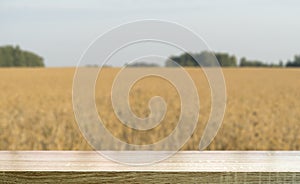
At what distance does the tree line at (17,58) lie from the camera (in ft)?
→ 108

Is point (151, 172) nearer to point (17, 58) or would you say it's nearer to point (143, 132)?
point (143, 132)

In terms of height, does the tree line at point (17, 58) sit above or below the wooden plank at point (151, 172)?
above

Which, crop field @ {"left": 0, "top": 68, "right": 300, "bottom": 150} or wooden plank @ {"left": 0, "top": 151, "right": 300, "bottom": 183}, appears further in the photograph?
crop field @ {"left": 0, "top": 68, "right": 300, "bottom": 150}

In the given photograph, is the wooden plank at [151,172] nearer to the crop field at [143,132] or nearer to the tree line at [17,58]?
the crop field at [143,132]

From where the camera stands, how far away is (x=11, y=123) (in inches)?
285

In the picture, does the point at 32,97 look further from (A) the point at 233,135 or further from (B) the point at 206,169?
(B) the point at 206,169

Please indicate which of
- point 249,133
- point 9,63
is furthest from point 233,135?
point 9,63

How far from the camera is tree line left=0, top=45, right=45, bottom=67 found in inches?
1292

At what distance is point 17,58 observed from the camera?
109 feet

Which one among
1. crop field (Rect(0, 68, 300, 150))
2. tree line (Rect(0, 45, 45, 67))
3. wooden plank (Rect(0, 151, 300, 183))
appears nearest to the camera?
wooden plank (Rect(0, 151, 300, 183))

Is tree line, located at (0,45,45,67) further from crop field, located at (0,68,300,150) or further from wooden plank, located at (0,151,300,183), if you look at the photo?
wooden plank, located at (0,151,300,183)

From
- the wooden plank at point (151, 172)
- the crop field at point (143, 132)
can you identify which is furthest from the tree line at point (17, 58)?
the wooden plank at point (151, 172)

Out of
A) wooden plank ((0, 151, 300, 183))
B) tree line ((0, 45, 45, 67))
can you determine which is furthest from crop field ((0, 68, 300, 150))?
tree line ((0, 45, 45, 67))

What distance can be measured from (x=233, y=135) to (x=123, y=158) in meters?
5.45
